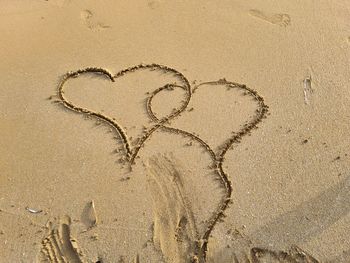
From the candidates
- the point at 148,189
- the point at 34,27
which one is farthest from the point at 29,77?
the point at 148,189

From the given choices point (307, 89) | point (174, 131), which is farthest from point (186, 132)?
point (307, 89)

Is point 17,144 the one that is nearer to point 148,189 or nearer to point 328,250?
point 148,189

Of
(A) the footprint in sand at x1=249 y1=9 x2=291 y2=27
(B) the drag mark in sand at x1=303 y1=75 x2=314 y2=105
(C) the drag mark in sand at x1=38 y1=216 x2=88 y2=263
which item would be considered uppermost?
(A) the footprint in sand at x1=249 y1=9 x2=291 y2=27

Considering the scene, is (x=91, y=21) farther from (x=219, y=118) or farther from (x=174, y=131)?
(x=219, y=118)

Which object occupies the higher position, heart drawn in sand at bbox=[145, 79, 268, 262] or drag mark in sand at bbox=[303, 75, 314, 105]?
drag mark in sand at bbox=[303, 75, 314, 105]

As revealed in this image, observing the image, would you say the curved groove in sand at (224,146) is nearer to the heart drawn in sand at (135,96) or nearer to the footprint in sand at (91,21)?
the heart drawn in sand at (135,96)

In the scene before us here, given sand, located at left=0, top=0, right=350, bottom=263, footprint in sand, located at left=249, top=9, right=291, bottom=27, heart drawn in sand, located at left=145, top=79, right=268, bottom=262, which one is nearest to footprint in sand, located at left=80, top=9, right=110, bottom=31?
sand, located at left=0, top=0, right=350, bottom=263

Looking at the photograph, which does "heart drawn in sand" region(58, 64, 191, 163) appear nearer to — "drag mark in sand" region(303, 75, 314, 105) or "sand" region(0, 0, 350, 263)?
"sand" region(0, 0, 350, 263)
